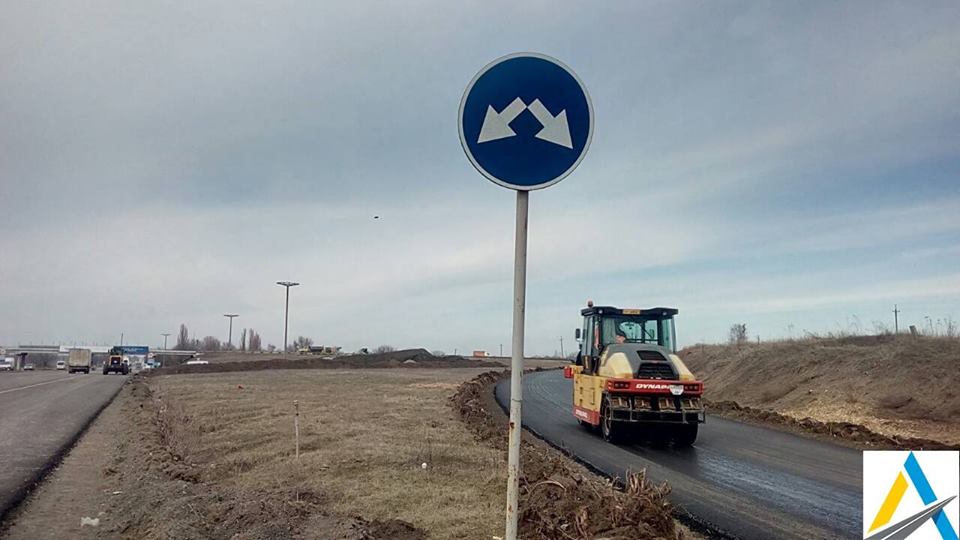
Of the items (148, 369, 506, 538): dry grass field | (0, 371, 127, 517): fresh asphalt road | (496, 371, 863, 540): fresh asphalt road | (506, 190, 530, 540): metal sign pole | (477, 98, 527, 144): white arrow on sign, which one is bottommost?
(0, 371, 127, 517): fresh asphalt road

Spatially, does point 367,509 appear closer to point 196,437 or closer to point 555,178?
point 555,178

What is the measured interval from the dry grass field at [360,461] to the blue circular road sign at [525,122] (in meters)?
3.92

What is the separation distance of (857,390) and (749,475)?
1286 cm

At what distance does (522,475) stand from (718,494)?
347 cm

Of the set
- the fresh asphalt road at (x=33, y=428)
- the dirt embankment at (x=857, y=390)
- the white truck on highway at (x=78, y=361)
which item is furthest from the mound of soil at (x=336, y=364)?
the dirt embankment at (x=857, y=390)

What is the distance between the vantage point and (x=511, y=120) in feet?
12.2

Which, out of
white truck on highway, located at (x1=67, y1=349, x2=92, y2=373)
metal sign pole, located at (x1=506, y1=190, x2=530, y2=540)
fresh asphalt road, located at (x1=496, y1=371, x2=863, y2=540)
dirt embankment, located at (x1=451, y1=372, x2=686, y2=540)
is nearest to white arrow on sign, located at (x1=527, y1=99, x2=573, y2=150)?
metal sign pole, located at (x1=506, y1=190, x2=530, y2=540)

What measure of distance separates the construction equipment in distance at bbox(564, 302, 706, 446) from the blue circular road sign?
11465mm

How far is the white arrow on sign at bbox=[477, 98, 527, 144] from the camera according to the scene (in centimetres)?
373

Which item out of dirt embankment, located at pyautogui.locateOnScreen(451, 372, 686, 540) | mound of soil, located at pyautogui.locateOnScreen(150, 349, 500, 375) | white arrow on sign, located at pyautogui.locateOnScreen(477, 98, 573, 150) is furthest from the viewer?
mound of soil, located at pyautogui.locateOnScreen(150, 349, 500, 375)

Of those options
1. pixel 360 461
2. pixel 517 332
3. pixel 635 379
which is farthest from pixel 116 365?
pixel 517 332

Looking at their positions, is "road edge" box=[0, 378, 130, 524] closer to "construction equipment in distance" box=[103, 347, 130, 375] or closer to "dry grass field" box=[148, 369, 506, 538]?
"dry grass field" box=[148, 369, 506, 538]

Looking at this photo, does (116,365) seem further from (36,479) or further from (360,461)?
(360,461)

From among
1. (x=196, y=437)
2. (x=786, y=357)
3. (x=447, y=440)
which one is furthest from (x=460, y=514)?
(x=786, y=357)
